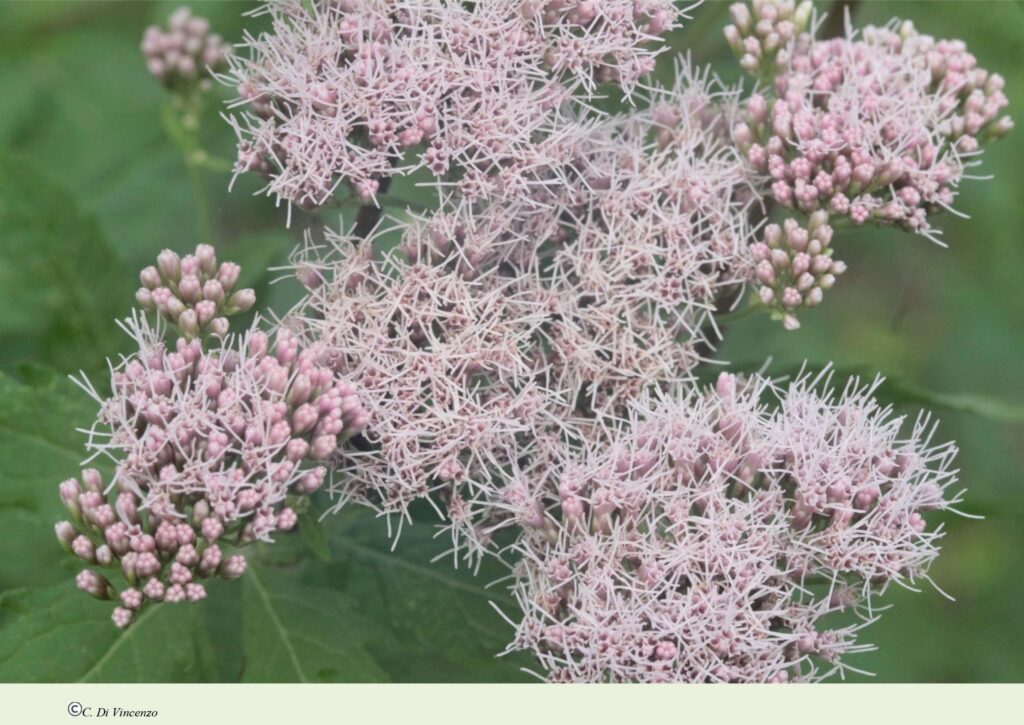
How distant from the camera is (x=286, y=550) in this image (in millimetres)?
3189

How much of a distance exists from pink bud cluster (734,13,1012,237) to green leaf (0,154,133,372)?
2.06 metres

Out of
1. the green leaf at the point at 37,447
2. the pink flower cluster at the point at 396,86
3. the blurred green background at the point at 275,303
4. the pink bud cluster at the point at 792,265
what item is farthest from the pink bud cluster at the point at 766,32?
the green leaf at the point at 37,447

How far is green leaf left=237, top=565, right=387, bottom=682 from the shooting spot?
9.59 feet

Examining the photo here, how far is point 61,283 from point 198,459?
5.11ft

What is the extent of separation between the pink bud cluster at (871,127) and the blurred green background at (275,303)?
402 millimetres

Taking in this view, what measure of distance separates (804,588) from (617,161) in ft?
3.84

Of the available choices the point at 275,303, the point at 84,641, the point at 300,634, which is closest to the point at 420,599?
the point at 300,634

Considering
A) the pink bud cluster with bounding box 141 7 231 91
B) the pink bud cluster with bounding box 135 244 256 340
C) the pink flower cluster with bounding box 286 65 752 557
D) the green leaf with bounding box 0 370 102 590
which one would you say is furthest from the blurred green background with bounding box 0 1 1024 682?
the pink flower cluster with bounding box 286 65 752 557

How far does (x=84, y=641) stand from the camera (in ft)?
9.20

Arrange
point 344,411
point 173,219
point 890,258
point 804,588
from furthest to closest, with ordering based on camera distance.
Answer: point 890,258, point 173,219, point 804,588, point 344,411

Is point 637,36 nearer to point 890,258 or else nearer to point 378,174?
point 378,174

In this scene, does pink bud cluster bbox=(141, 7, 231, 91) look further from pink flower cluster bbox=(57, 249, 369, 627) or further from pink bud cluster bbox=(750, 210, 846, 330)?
pink bud cluster bbox=(750, 210, 846, 330)

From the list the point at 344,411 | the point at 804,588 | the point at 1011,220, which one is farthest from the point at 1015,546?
the point at 344,411

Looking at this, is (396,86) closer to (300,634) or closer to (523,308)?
(523,308)
